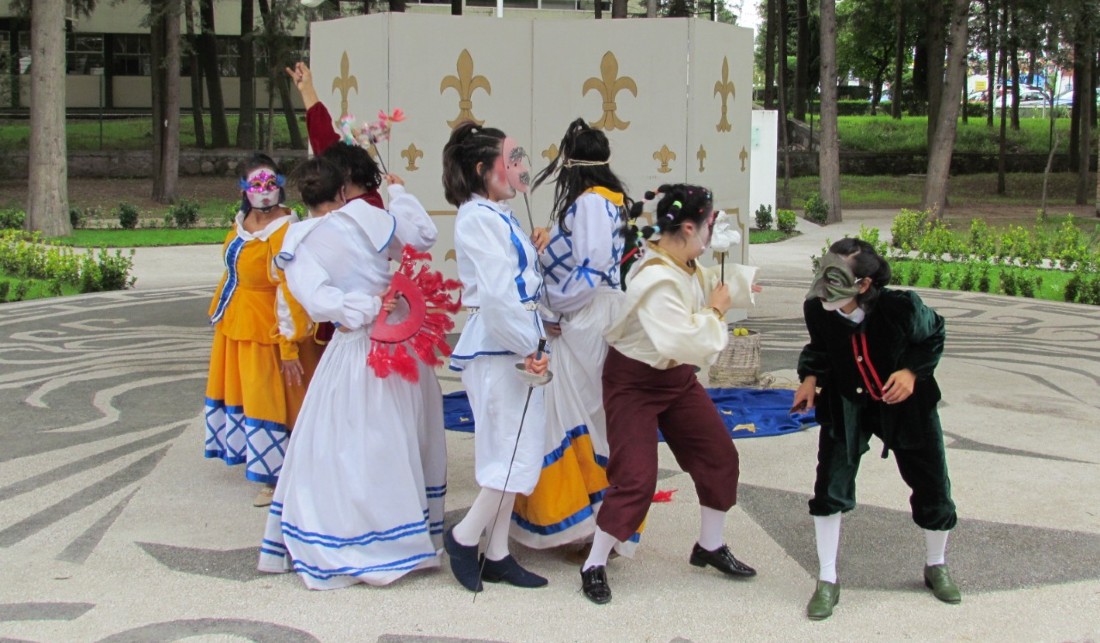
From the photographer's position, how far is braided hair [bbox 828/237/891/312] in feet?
13.6

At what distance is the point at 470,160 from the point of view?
4.48 metres

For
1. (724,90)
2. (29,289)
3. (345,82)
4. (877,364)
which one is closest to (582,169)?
(877,364)

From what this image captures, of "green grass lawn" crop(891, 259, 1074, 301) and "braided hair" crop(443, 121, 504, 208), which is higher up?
"braided hair" crop(443, 121, 504, 208)

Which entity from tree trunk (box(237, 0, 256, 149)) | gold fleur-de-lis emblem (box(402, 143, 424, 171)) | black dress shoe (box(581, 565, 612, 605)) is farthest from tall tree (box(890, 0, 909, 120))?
black dress shoe (box(581, 565, 612, 605))

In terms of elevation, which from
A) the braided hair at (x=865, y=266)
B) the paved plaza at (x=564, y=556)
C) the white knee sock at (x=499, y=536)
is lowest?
the paved plaza at (x=564, y=556)

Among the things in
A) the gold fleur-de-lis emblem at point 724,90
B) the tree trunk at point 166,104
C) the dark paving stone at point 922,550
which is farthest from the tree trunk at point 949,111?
the dark paving stone at point 922,550

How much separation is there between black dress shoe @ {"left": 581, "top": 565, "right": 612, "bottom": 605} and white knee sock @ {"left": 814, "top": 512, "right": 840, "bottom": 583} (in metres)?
0.80

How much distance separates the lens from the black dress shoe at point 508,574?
4570mm

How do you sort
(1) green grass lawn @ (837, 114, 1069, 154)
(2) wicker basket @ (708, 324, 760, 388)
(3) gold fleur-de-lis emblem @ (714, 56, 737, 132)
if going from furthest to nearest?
(1) green grass lawn @ (837, 114, 1069, 154), (3) gold fleur-de-lis emblem @ (714, 56, 737, 132), (2) wicker basket @ (708, 324, 760, 388)

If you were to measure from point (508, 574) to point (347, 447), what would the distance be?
0.80m

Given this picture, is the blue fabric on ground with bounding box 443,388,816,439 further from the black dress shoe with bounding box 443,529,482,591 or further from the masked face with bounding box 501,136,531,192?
the masked face with bounding box 501,136,531,192

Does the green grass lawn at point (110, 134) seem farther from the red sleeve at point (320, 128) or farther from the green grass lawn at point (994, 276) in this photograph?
the red sleeve at point (320, 128)

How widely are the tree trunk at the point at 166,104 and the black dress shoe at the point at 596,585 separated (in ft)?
79.0

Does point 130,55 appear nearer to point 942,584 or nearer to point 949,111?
point 949,111
